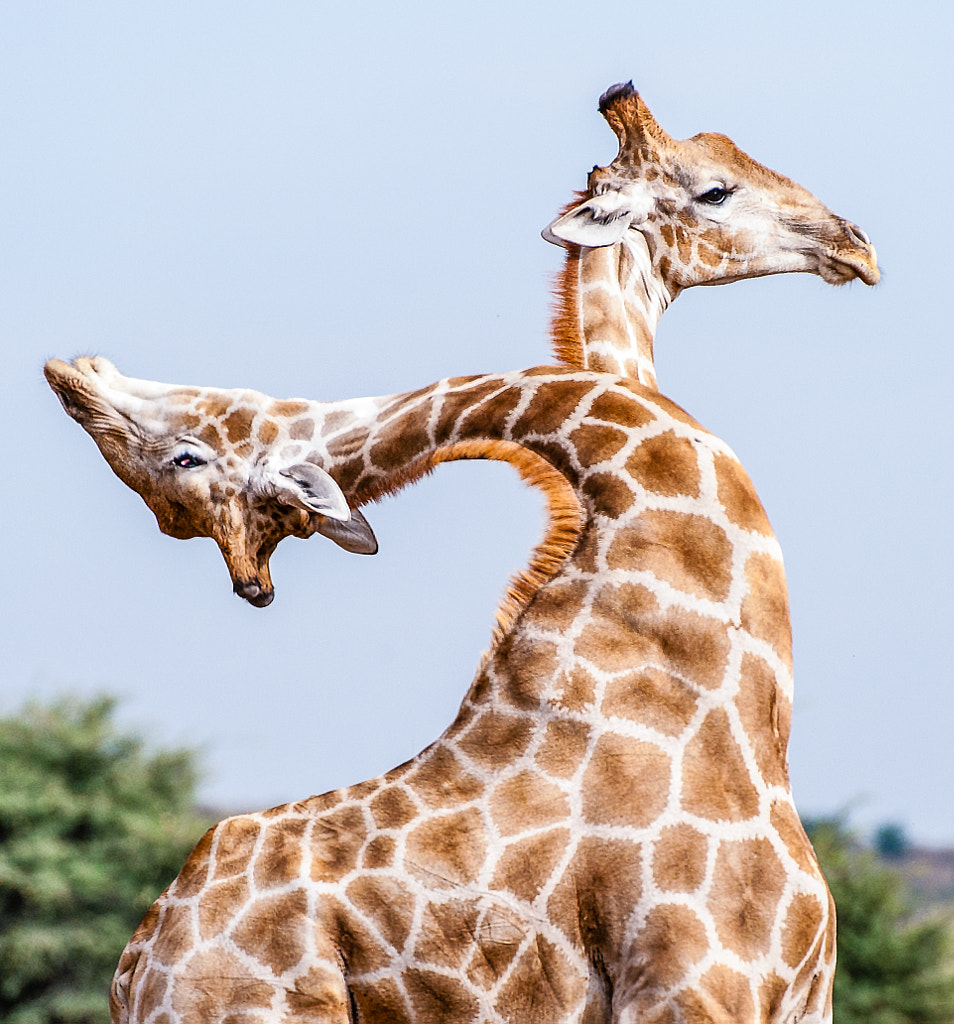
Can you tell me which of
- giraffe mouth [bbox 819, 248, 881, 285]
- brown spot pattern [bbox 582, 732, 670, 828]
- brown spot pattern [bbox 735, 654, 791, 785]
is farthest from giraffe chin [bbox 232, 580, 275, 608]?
giraffe mouth [bbox 819, 248, 881, 285]

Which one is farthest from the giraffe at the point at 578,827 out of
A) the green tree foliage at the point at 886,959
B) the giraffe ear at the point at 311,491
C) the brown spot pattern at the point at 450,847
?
the green tree foliage at the point at 886,959

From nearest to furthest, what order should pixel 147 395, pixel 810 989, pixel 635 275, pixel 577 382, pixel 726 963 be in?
pixel 726 963 < pixel 810 989 < pixel 577 382 < pixel 147 395 < pixel 635 275

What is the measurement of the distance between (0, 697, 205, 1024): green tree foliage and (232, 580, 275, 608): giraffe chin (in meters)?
8.62

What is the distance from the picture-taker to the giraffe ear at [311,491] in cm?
432

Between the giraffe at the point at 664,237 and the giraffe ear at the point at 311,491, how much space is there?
98 centimetres

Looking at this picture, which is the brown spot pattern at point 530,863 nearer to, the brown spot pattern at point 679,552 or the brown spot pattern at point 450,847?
the brown spot pattern at point 450,847

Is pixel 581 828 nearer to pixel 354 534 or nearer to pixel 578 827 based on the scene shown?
pixel 578 827

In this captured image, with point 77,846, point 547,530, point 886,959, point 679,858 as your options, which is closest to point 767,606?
point 547,530

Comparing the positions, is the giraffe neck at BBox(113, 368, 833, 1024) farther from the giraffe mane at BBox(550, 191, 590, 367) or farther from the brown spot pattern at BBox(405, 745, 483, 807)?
the giraffe mane at BBox(550, 191, 590, 367)

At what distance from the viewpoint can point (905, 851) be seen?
144 ft

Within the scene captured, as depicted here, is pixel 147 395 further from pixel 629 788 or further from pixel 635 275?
pixel 629 788

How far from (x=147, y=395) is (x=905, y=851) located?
4251 cm

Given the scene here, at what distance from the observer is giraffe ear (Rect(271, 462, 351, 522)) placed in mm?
4324

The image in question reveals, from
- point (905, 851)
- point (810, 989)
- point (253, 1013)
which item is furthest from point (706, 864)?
point (905, 851)
